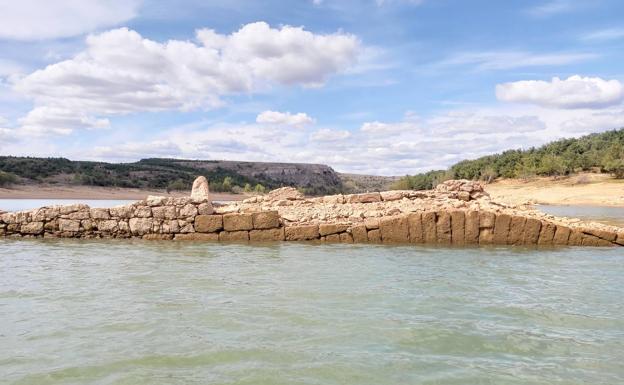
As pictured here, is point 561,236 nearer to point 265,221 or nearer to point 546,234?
point 546,234

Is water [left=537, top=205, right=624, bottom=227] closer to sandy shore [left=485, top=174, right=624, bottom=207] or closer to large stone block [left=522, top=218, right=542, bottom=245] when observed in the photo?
sandy shore [left=485, top=174, right=624, bottom=207]

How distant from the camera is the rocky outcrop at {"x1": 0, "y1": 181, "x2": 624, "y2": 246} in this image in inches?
535

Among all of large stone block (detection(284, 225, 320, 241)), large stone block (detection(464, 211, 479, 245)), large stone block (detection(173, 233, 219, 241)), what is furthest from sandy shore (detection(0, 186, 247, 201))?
large stone block (detection(464, 211, 479, 245))

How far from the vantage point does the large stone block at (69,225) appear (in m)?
14.9

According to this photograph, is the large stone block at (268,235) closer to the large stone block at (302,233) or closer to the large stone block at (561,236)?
the large stone block at (302,233)

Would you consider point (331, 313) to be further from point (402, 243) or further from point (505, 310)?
point (402, 243)

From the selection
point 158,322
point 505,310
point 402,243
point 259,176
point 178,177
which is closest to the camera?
point 158,322

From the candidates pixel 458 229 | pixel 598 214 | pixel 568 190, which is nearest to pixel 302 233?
pixel 458 229

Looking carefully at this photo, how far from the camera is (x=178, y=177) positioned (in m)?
78.0

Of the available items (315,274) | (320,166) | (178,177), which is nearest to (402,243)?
(315,274)

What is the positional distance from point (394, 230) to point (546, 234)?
370cm

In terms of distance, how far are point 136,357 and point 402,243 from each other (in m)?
9.59

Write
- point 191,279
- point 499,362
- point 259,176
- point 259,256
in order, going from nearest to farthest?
point 499,362 < point 191,279 < point 259,256 < point 259,176

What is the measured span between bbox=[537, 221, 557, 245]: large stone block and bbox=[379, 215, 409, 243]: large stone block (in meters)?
3.25
